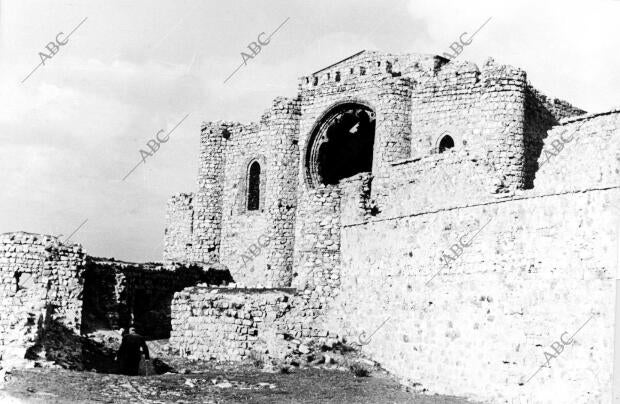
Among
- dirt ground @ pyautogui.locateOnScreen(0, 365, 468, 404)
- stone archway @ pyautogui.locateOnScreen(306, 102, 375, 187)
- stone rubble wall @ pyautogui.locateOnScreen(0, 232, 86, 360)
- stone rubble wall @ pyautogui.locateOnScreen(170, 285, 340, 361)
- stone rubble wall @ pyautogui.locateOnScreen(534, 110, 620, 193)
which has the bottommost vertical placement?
dirt ground @ pyautogui.locateOnScreen(0, 365, 468, 404)

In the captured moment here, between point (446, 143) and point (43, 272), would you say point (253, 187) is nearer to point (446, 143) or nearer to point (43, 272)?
point (446, 143)

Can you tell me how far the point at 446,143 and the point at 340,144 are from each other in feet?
15.2

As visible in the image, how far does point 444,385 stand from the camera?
14.4 metres

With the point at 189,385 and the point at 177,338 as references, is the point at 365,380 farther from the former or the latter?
the point at 177,338

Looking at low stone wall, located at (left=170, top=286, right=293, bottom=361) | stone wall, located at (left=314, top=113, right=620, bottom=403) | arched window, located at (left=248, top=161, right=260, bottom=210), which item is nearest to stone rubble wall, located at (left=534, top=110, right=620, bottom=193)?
stone wall, located at (left=314, top=113, right=620, bottom=403)

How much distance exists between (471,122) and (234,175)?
976 cm

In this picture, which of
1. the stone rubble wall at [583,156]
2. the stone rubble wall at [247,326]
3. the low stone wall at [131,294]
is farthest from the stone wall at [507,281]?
the low stone wall at [131,294]

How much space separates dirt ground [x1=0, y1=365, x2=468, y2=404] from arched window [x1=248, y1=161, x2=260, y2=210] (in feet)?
41.4

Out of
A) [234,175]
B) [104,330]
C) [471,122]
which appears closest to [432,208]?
[471,122]

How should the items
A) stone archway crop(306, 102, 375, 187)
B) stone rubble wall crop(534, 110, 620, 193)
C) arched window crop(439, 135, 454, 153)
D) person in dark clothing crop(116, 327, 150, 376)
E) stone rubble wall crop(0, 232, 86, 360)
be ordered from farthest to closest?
1. stone archway crop(306, 102, 375, 187)
2. arched window crop(439, 135, 454, 153)
3. stone rubble wall crop(0, 232, 86, 360)
4. person in dark clothing crop(116, 327, 150, 376)
5. stone rubble wall crop(534, 110, 620, 193)

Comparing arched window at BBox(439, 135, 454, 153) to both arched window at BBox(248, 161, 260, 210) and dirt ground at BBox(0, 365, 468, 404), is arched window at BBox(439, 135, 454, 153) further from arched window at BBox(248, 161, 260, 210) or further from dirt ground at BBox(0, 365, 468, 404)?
dirt ground at BBox(0, 365, 468, 404)

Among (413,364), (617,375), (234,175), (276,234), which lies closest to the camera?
(617,375)

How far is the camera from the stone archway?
83.4 feet

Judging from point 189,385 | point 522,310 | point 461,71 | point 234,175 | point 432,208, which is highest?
point 461,71
